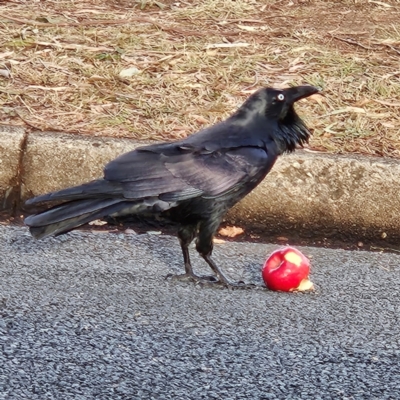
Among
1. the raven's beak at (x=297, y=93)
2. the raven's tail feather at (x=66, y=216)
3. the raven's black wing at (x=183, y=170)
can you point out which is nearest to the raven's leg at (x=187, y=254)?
the raven's black wing at (x=183, y=170)

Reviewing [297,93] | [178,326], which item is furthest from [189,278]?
[297,93]

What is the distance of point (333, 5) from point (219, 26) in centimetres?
101

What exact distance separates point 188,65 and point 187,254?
1925mm

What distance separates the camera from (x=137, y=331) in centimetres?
345

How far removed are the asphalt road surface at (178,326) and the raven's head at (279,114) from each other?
1.98ft

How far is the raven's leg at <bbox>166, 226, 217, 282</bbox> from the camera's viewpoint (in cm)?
403

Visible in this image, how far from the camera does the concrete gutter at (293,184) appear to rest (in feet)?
15.8

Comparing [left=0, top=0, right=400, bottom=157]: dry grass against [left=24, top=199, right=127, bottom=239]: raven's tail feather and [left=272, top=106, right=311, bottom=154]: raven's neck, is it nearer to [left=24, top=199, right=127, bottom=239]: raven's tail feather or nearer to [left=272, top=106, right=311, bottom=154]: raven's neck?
[left=272, top=106, right=311, bottom=154]: raven's neck

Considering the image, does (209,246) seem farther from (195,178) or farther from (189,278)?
(195,178)

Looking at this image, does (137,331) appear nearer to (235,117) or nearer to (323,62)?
(235,117)

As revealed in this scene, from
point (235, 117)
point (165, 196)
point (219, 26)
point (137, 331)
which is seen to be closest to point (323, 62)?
point (219, 26)

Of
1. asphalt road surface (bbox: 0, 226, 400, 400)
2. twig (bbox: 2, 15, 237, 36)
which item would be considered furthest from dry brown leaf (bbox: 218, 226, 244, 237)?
twig (bbox: 2, 15, 237, 36)

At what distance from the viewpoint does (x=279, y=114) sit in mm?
4094

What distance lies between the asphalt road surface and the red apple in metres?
0.04
